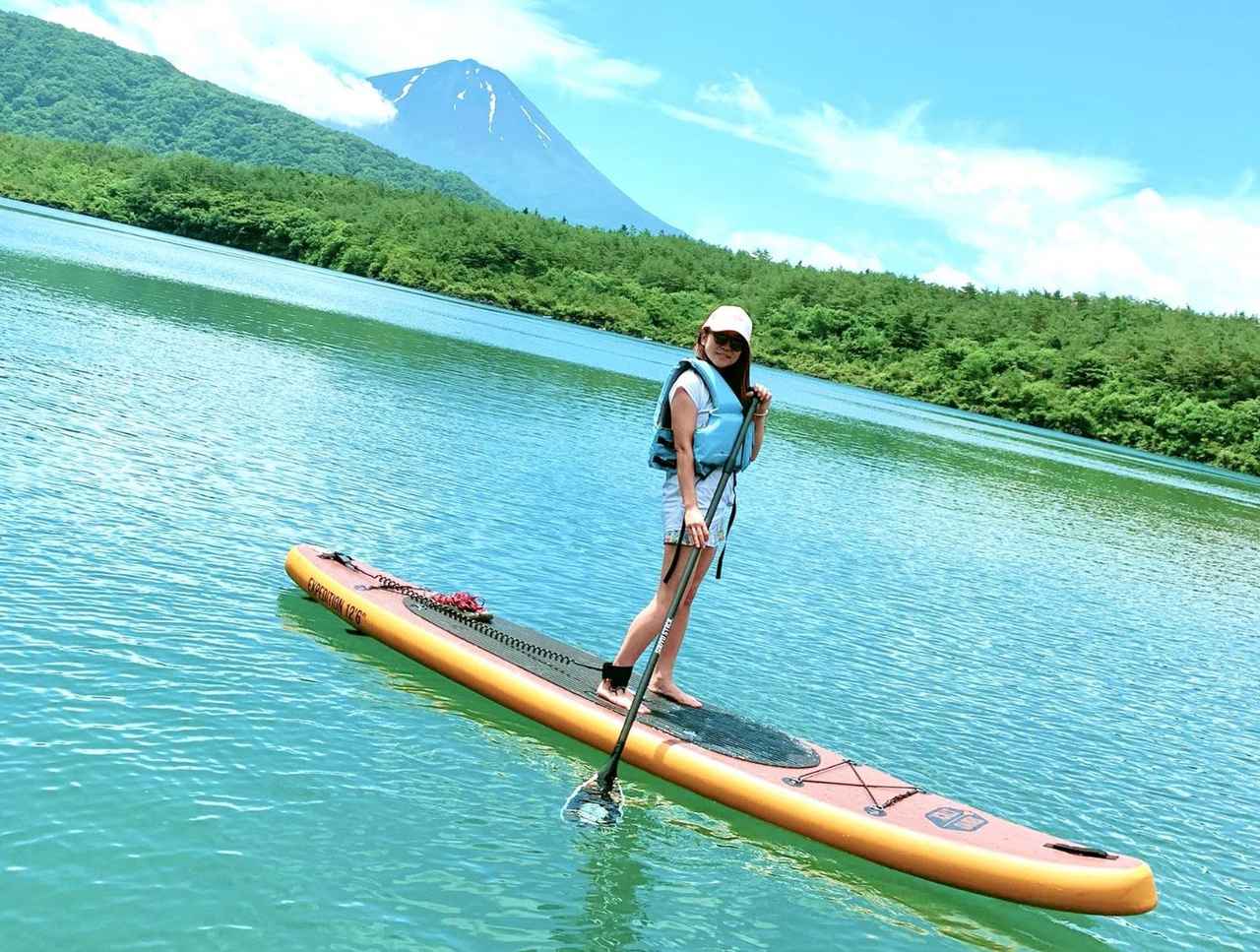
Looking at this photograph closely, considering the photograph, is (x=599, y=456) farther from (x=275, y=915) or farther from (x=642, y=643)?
(x=275, y=915)

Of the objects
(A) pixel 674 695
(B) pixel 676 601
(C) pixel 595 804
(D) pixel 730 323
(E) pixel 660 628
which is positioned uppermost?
(D) pixel 730 323

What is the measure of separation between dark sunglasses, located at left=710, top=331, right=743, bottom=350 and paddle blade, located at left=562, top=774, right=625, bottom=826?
9.99 ft

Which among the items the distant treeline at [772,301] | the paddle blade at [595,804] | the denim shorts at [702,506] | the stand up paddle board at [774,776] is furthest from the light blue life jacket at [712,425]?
the distant treeline at [772,301]

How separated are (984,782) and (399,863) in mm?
5389

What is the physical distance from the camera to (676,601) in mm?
7758

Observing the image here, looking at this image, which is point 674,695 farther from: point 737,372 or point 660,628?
point 737,372

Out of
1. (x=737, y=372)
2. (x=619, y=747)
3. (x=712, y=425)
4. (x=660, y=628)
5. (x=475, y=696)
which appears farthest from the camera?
(x=475, y=696)

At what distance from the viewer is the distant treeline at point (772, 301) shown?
92.2 meters

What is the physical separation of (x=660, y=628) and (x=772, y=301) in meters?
130

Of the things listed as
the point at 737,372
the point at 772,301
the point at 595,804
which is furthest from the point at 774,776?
the point at 772,301

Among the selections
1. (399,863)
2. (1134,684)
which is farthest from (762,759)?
(1134,684)

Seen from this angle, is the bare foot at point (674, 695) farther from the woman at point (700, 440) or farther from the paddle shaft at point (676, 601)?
the paddle shaft at point (676, 601)

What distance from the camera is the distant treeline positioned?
303ft

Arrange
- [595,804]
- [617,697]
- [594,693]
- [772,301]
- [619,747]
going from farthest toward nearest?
[772,301], [594,693], [617,697], [619,747], [595,804]
